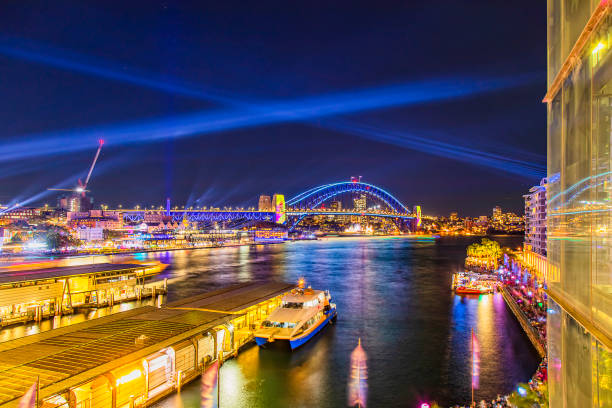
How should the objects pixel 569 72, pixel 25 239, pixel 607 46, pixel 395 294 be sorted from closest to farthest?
1. pixel 607 46
2. pixel 569 72
3. pixel 395 294
4. pixel 25 239

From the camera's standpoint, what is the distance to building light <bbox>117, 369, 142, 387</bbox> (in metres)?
5.05

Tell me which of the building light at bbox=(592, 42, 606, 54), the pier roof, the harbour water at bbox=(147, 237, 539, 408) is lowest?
the harbour water at bbox=(147, 237, 539, 408)

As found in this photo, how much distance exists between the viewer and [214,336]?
714 centimetres

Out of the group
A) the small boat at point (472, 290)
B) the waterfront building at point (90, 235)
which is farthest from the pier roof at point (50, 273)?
the waterfront building at point (90, 235)

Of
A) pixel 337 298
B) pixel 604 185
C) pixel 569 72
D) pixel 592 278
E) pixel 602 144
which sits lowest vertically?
pixel 337 298

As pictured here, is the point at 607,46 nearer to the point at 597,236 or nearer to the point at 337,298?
the point at 597,236

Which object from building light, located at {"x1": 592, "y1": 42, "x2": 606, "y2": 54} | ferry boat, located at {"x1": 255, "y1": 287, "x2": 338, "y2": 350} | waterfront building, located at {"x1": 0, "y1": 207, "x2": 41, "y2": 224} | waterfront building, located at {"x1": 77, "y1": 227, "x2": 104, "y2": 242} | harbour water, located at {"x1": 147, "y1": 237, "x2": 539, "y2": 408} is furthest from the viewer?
waterfront building, located at {"x1": 0, "y1": 207, "x2": 41, "y2": 224}

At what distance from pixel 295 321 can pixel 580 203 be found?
25.1ft

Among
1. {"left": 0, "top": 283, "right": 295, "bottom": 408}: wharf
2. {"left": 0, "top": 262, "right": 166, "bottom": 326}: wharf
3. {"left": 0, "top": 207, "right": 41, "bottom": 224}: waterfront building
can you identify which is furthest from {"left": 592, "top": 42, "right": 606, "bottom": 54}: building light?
{"left": 0, "top": 207, "right": 41, "bottom": 224}: waterfront building

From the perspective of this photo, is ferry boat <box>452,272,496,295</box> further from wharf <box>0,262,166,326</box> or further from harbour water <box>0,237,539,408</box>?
wharf <box>0,262,166,326</box>

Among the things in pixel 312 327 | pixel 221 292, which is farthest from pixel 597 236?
pixel 221 292

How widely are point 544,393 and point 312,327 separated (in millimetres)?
5202

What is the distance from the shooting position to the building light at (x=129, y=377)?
16.6 ft

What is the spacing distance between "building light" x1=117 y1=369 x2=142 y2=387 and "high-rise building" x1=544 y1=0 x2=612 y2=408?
5.09m
